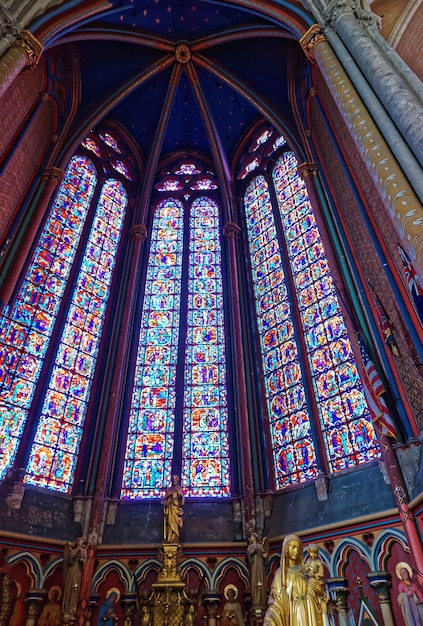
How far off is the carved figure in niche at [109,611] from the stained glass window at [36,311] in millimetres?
2803

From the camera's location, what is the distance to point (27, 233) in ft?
33.2

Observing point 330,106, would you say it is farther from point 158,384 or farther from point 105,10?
point 158,384

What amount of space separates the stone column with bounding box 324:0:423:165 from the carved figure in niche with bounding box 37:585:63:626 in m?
8.36

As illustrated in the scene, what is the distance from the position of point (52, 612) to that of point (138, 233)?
29.0 feet

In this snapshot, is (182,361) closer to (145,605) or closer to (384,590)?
(145,605)

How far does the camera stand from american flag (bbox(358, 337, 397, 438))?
718 centimetres

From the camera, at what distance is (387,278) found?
7922 mm

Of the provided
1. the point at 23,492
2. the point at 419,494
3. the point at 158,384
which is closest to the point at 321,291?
the point at 158,384

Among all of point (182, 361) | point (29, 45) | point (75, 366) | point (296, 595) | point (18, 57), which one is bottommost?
point (296, 595)

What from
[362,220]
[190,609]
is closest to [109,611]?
[190,609]

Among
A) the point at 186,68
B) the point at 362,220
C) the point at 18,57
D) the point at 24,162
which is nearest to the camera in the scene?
the point at 18,57

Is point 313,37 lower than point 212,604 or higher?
higher

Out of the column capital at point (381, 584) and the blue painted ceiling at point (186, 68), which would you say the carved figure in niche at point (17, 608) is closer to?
the column capital at point (381, 584)

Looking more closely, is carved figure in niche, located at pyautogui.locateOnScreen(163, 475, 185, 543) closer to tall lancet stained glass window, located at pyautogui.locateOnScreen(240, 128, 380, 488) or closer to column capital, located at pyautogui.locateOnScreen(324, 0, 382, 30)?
tall lancet stained glass window, located at pyautogui.locateOnScreen(240, 128, 380, 488)
